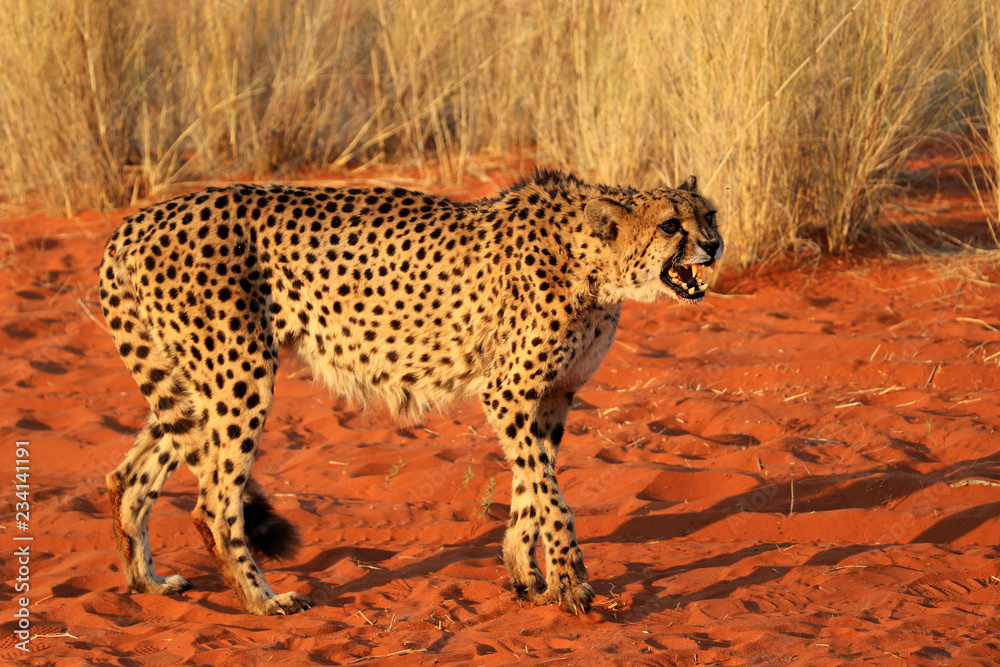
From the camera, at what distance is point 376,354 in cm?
400

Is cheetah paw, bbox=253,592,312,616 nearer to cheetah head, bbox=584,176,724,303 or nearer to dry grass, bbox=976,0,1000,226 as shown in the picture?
cheetah head, bbox=584,176,724,303

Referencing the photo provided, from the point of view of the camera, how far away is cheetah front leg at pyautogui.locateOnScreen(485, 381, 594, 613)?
3.63m

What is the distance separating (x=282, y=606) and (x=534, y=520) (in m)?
0.94

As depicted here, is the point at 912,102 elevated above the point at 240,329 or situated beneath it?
elevated above

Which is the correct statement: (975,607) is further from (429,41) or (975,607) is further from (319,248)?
(429,41)

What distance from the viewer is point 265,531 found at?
3.82 meters

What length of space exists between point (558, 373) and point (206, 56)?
21.4 feet

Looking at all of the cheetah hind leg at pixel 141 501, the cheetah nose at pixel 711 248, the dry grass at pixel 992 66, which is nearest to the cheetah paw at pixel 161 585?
the cheetah hind leg at pixel 141 501

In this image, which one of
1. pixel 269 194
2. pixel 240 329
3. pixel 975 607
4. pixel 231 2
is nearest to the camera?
pixel 975 607

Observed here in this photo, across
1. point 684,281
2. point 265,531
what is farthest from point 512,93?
point 265,531

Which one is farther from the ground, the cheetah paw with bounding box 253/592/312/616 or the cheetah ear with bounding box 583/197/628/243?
the cheetah ear with bounding box 583/197/628/243

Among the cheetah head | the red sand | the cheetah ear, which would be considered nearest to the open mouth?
the cheetah head

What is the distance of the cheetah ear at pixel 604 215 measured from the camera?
12.5 feet

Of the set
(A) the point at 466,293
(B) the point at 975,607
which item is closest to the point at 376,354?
(A) the point at 466,293
